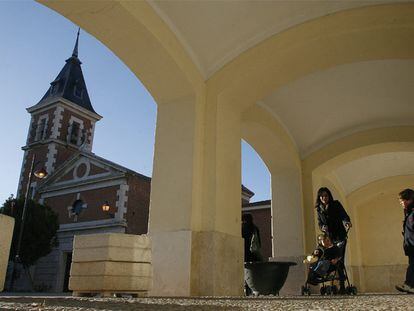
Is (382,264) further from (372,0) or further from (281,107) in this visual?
(372,0)

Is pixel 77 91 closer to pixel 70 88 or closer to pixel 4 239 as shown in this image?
pixel 70 88

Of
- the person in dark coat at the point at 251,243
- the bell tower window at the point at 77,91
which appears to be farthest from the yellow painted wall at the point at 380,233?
the bell tower window at the point at 77,91

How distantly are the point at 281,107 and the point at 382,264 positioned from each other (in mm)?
8124

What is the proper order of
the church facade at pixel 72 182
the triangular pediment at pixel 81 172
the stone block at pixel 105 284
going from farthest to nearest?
the triangular pediment at pixel 81 172, the church facade at pixel 72 182, the stone block at pixel 105 284

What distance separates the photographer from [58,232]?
82.8ft

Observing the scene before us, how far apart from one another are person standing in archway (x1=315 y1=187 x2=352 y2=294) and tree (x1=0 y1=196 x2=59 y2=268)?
19.2 metres

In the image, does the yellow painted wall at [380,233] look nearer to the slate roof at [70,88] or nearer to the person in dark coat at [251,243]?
the person in dark coat at [251,243]

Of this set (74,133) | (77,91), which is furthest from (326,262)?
(77,91)

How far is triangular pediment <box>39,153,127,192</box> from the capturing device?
24922 millimetres

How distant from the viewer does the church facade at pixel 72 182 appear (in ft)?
77.2

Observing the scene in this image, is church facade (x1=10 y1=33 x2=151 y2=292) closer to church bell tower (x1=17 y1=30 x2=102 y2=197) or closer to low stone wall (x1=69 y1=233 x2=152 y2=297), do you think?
church bell tower (x1=17 y1=30 x2=102 y2=197)

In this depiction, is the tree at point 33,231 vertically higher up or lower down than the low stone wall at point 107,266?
higher up

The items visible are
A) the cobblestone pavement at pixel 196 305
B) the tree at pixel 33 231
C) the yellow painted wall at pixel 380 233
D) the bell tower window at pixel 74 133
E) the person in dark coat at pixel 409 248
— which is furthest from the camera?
the bell tower window at pixel 74 133

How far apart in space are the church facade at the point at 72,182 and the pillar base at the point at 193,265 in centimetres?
1801
